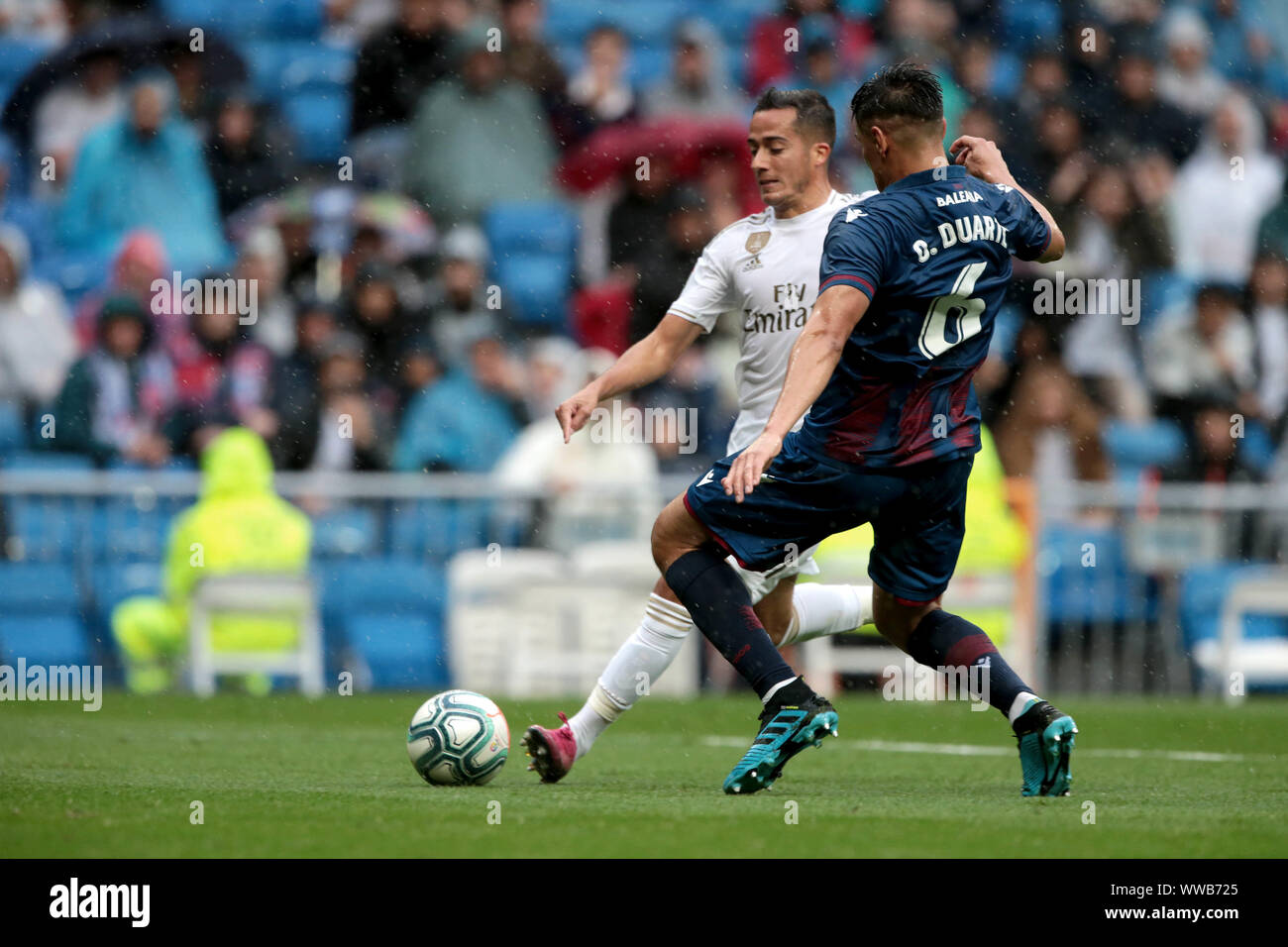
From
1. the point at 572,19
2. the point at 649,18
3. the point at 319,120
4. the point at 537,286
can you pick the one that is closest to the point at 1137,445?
the point at 537,286

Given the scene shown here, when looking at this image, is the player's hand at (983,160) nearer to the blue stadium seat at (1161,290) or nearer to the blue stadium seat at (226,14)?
the blue stadium seat at (1161,290)

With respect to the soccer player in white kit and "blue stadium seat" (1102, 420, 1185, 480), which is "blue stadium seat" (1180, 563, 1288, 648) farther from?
the soccer player in white kit

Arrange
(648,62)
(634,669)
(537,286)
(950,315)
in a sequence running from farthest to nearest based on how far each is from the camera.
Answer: (648,62)
(537,286)
(634,669)
(950,315)

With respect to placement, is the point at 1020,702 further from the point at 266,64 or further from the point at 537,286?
the point at 266,64

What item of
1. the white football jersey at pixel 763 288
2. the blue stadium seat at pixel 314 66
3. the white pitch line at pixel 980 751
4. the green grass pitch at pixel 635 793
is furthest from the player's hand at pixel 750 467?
the blue stadium seat at pixel 314 66

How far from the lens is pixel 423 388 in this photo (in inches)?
537

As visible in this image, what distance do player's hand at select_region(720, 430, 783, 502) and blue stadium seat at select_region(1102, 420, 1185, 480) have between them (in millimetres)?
9351

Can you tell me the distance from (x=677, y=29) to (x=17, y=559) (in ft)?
25.3

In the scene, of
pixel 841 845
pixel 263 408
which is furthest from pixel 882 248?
pixel 263 408

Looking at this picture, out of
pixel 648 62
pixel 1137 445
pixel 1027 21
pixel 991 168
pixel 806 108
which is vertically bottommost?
pixel 1137 445

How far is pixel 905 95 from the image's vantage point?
20.3ft

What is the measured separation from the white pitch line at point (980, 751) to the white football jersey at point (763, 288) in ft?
6.65

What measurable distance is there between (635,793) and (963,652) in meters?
1.16

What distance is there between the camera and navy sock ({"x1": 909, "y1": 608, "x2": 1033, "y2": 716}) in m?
6.33
